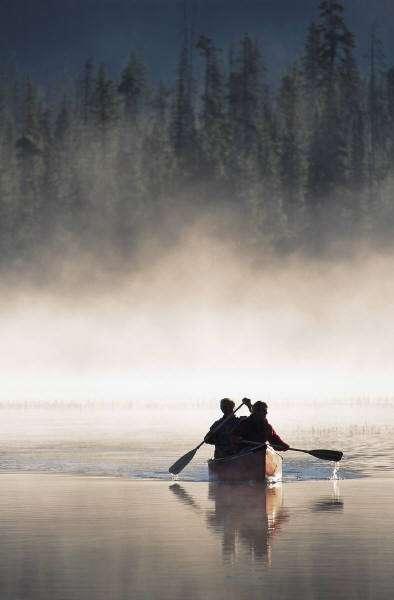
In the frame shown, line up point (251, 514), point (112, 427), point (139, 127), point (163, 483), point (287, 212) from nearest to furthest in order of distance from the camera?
point (251, 514), point (163, 483), point (112, 427), point (287, 212), point (139, 127)

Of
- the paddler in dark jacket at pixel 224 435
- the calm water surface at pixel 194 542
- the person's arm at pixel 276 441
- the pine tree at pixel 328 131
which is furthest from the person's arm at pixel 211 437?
the pine tree at pixel 328 131

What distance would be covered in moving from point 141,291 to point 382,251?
807 inches

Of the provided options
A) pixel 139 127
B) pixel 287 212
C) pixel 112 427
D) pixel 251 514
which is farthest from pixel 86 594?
pixel 139 127

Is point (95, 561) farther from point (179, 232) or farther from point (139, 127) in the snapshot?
point (139, 127)

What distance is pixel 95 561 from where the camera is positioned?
19.7 m

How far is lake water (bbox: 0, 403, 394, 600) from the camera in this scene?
18.0m

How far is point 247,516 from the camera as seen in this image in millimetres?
25469

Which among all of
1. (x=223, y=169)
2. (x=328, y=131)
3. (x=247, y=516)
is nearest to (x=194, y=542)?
(x=247, y=516)

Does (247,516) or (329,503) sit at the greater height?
(329,503)

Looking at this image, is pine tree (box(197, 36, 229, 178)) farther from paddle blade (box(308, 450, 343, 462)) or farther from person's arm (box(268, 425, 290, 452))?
person's arm (box(268, 425, 290, 452))

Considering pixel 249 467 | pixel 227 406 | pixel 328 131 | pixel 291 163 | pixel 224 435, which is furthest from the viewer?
pixel 291 163

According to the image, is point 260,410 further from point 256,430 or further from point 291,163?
point 291,163

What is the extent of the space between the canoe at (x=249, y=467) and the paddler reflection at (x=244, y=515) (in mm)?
256

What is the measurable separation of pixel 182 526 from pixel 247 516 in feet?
6.81
